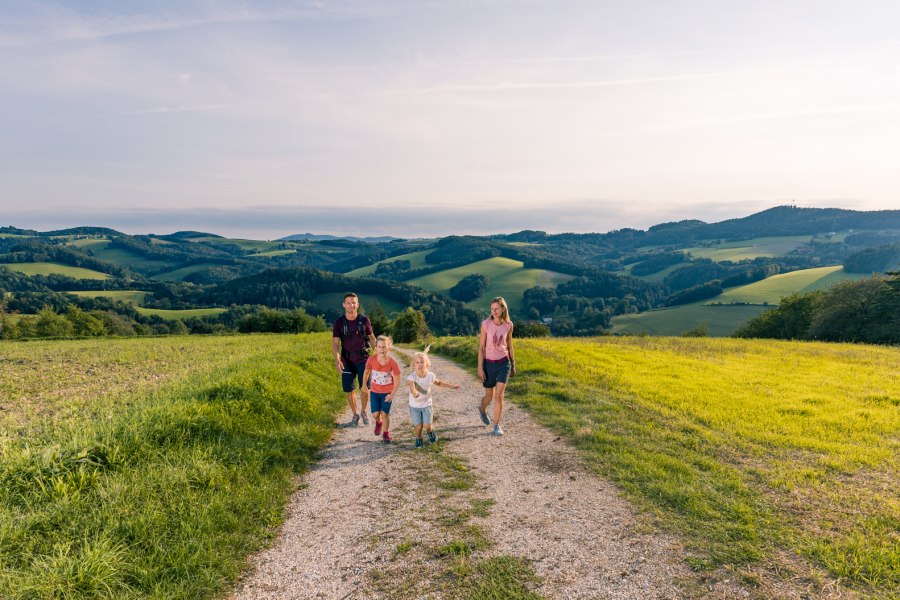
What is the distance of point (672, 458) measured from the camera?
7.48 meters

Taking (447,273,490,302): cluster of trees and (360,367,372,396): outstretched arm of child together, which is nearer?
(360,367,372,396): outstretched arm of child

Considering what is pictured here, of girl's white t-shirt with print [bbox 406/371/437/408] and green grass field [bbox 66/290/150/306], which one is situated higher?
girl's white t-shirt with print [bbox 406/371/437/408]

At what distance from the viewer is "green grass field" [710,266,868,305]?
10317 cm

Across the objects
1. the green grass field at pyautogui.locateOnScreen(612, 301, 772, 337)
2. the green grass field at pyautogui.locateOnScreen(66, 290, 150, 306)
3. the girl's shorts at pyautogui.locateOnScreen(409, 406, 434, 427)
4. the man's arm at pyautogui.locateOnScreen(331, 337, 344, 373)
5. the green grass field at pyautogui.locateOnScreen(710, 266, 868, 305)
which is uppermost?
the man's arm at pyautogui.locateOnScreen(331, 337, 344, 373)

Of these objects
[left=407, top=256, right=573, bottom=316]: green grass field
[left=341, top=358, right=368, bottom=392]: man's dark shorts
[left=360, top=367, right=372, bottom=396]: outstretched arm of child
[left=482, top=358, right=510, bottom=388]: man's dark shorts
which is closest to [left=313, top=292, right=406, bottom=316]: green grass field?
[left=407, top=256, right=573, bottom=316]: green grass field

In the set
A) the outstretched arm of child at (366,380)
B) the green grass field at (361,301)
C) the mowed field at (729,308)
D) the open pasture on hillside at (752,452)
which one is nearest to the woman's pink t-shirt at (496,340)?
the open pasture on hillside at (752,452)

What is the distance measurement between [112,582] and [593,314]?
12486 cm

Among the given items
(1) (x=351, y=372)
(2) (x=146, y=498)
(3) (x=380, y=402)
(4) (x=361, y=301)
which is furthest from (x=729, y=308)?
(2) (x=146, y=498)

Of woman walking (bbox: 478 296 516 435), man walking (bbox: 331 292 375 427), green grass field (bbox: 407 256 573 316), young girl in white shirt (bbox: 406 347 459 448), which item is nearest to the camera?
young girl in white shirt (bbox: 406 347 459 448)

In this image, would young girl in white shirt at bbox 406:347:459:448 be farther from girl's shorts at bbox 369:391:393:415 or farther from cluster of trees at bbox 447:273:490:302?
cluster of trees at bbox 447:273:490:302

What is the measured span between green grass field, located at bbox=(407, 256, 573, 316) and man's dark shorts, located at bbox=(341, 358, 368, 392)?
121 m

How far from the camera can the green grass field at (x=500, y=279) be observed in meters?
144

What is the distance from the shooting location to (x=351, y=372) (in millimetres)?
10141

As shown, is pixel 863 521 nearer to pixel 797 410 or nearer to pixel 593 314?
pixel 797 410
